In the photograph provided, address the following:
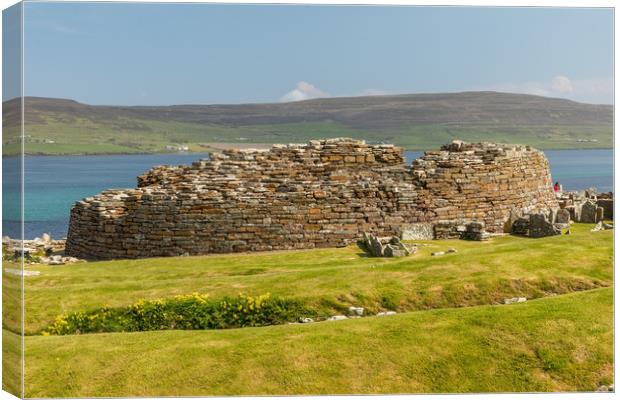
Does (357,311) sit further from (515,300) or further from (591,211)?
(591,211)

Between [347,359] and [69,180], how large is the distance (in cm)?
10381

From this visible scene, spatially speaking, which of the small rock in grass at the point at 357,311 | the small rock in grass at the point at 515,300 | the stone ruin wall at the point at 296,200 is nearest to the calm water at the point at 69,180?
the small rock in grass at the point at 357,311

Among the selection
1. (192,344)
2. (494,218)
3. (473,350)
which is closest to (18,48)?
(192,344)

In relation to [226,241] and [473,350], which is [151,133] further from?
[473,350]

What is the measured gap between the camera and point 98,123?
19762 cm

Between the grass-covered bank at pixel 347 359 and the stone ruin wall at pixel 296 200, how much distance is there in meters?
10.5

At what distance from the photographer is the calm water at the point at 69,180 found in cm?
1336

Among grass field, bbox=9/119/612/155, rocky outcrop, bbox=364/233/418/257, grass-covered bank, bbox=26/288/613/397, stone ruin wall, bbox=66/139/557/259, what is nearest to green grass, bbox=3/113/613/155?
grass field, bbox=9/119/612/155

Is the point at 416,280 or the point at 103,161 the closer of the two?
the point at 416,280

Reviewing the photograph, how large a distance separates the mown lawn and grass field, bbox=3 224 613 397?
0.05 meters

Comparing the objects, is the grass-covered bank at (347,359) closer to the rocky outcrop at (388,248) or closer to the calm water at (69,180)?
the calm water at (69,180)

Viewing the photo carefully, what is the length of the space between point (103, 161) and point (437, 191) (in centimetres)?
14683

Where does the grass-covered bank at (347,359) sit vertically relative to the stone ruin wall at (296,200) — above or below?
below

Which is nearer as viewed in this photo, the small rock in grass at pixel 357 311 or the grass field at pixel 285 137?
the small rock in grass at pixel 357 311
